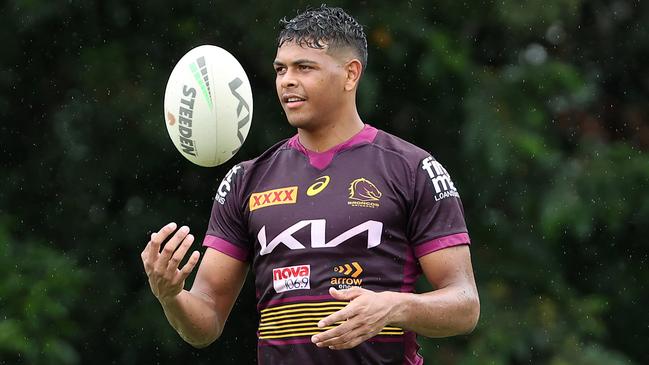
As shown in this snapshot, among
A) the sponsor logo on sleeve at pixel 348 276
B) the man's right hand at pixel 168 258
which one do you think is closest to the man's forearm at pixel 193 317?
the man's right hand at pixel 168 258

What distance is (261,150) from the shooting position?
31.8 ft

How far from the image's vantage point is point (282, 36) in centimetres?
481

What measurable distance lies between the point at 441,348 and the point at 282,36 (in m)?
5.37

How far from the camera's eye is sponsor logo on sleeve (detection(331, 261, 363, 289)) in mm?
4520

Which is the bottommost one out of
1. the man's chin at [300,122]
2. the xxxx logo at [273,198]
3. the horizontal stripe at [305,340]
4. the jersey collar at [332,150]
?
the horizontal stripe at [305,340]

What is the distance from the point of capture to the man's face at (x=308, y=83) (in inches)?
184

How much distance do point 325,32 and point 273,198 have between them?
622mm

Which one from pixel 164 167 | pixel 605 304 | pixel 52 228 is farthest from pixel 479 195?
pixel 52 228

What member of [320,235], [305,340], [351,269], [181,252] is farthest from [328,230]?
[181,252]

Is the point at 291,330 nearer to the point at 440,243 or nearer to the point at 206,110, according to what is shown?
the point at 440,243

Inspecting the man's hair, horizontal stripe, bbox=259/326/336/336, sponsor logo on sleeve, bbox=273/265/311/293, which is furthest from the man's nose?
horizontal stripe, bbox=259/326/336/336

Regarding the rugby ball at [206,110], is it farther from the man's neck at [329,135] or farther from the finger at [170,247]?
the finger at [170,247]

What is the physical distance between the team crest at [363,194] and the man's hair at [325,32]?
1.64ft

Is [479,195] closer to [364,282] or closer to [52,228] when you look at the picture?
[52,228]
